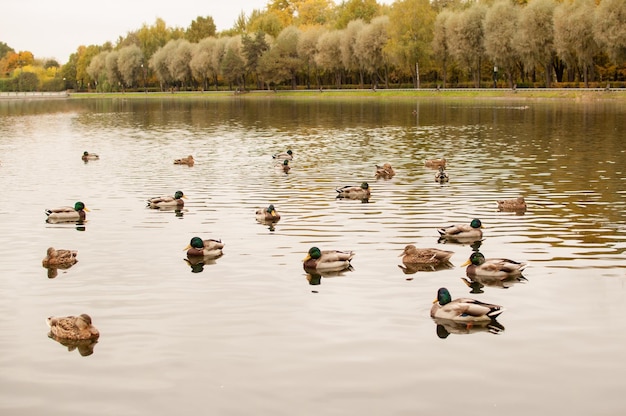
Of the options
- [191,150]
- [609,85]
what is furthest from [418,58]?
[191,150]

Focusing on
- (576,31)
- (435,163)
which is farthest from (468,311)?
(576,31)

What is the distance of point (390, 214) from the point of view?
27375 mm

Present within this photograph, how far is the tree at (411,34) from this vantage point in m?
130

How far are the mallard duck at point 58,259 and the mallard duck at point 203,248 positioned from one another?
3079 millimetres

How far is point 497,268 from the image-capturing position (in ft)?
60.9

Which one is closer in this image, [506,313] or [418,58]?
[506,313]

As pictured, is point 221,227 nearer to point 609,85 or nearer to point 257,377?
point 257,377

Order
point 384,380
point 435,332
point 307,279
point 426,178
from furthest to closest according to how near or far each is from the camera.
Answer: point 426,178, point 307,279, point 435,332, point 384,380

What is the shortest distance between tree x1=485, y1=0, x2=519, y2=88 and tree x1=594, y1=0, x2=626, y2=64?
14.4 metres

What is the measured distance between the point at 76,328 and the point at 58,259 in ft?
19.6

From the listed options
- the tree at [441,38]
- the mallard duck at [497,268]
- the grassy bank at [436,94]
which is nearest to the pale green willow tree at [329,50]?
the grassy bank at [436,94]

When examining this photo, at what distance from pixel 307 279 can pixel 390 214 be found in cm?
880

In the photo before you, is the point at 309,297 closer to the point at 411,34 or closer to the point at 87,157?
the point at 87,157

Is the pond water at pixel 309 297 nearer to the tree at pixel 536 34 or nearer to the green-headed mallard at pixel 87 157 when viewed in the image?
the green-headed mallard at pixel 87 157
